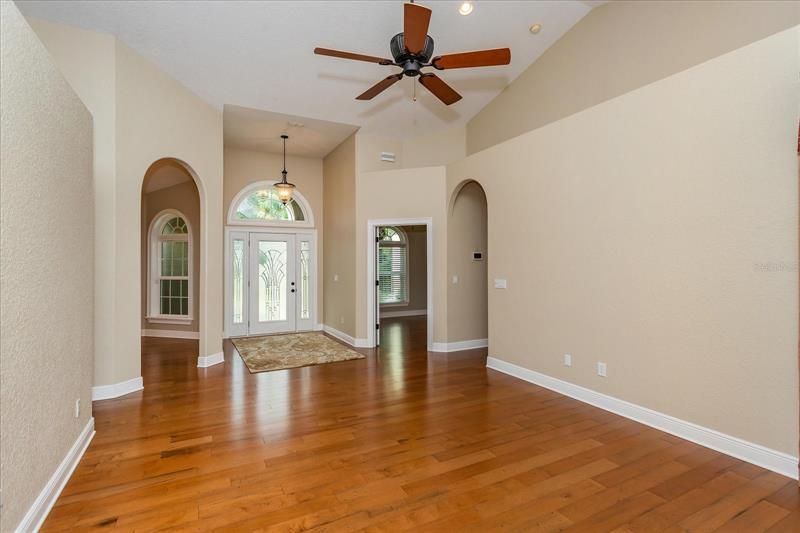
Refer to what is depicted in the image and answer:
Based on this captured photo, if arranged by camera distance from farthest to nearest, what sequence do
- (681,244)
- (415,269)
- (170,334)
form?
(415,269), (170,334), (681,244)

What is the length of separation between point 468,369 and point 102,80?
5.23m

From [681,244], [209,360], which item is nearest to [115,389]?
[209,360]

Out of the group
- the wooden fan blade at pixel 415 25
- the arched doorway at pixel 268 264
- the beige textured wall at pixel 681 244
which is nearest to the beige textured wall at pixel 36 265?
the wooden fan blade at pixel 415 25

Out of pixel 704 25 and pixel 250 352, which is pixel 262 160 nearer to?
pixel 250 352

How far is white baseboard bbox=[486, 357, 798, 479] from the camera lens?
2.63m

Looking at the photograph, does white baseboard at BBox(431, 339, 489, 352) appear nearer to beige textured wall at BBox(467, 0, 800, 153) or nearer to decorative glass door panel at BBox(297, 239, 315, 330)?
decorative glass door panel at BBox(297, 239, 315, 330)

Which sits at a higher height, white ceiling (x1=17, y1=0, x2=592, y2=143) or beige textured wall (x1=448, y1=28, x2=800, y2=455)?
white ceiling (x1=17, y1=0, x2=592, y2=143)

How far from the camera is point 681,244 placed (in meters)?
3.19

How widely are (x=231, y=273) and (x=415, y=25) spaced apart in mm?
5899

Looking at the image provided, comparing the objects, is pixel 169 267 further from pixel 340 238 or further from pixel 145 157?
pixel 145 157

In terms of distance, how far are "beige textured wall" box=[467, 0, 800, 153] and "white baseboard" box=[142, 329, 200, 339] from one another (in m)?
6.53

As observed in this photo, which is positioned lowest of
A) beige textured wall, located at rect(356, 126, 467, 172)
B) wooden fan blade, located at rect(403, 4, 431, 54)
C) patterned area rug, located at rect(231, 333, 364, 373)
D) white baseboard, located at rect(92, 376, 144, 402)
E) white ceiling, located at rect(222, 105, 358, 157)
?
patterned area rug, located at rect(231, 333, 364, 373)

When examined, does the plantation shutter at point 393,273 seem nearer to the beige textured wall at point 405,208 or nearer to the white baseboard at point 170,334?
the beige textured wall at point 405,208

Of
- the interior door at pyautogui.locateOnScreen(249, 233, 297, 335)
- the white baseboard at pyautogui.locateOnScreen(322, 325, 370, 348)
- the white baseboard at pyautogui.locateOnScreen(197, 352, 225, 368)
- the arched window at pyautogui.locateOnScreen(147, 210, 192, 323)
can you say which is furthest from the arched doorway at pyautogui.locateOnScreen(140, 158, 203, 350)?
the white baseboard at pyautogui.locateOnScreen(322, 325, 370, 348)
